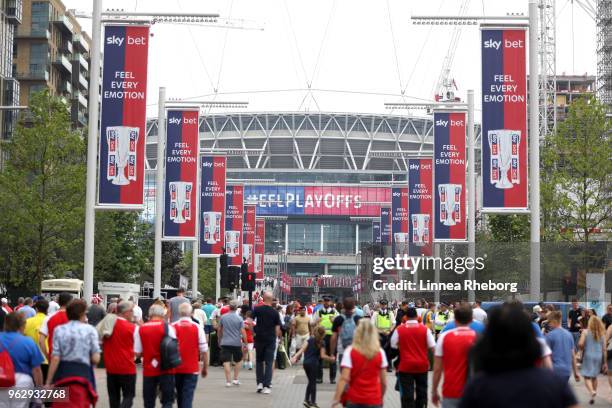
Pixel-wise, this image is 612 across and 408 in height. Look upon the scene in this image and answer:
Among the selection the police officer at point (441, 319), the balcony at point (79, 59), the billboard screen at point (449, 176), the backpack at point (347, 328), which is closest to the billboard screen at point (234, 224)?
the billboard screen at point (449, 176)

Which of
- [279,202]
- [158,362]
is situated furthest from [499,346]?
[279,202]

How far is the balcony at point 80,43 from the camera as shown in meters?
112

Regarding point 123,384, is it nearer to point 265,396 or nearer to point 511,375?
point 265,396

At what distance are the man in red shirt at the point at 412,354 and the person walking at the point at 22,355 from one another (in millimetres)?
5140

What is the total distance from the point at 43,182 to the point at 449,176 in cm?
1914

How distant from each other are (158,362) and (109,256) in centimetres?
4738

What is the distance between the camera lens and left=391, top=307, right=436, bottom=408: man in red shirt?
14969 mm

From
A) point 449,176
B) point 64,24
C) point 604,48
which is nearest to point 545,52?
point 604,48

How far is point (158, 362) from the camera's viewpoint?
557 inches

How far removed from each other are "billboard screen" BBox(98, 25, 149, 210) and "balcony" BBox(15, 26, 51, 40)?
73.7 metres

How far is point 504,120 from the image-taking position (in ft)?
95.8

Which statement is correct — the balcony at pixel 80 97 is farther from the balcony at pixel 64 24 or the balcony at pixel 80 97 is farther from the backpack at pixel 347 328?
the backpack at pixel 347 328

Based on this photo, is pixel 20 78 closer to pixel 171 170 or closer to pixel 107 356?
pixel 171 170

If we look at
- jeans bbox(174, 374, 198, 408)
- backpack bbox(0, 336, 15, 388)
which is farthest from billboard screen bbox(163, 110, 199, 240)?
backpack bbox(0, 336, 15, 388)
